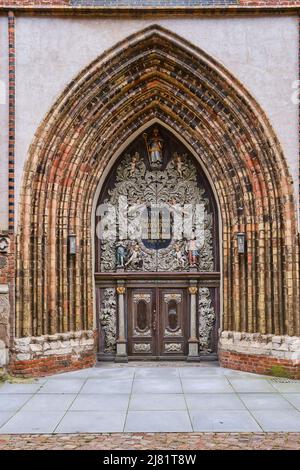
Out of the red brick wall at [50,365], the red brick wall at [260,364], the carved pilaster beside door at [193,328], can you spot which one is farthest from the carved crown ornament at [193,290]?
the red brick wall at [50,365]

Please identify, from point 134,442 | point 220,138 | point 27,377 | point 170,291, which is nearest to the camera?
point 134,442

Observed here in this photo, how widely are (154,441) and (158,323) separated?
4643 millimetres

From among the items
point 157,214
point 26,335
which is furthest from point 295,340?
point 26,335

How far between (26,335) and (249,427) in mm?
4394

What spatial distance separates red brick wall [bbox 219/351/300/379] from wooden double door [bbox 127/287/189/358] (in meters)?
1.01

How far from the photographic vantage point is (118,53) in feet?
30.9

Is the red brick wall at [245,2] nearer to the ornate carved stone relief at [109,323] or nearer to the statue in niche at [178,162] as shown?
the statue in niche at [178,162]

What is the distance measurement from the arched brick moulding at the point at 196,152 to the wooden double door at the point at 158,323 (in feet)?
3.01

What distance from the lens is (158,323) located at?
413 inches

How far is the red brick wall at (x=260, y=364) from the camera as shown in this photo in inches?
353

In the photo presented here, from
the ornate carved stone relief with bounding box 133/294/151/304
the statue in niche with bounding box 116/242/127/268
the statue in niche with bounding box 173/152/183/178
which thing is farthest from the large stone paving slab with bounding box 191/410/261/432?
the statue in niche with bounding box 173/152/183/178

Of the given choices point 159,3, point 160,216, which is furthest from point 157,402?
point 159,3

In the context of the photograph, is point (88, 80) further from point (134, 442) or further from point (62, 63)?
point (134, 442)

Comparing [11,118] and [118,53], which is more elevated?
[118,53]
